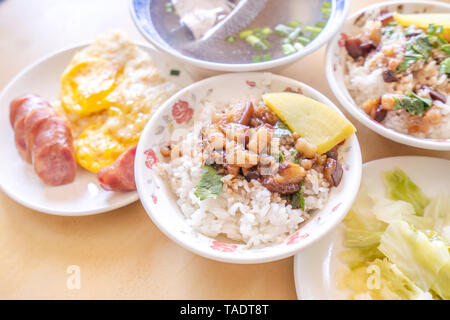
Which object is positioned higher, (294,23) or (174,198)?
(294,23)

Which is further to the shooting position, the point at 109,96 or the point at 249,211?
the point at 109,96

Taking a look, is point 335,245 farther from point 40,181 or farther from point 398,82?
point 40,181

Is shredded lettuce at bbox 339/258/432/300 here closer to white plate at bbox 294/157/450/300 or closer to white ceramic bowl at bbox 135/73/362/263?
white plate at bbox 294/157/450/300

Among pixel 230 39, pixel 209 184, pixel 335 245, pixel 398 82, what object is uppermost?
pixel 230 39

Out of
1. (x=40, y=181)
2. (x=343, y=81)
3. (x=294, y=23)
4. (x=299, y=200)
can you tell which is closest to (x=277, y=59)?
(x=343, y=81)

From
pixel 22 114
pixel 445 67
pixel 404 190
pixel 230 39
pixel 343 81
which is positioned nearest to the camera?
pixel 404 190

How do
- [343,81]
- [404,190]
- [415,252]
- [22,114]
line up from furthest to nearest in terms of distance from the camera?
[22,114]
[343,81]
[404,190]
[415,252]
